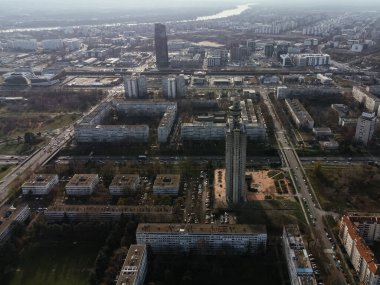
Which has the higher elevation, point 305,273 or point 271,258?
point 305,273

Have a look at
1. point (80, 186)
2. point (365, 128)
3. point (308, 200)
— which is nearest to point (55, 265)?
point (80, 186)

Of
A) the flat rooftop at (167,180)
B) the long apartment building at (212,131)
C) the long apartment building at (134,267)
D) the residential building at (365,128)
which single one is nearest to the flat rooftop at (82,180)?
the flat rooftop at (167,180)

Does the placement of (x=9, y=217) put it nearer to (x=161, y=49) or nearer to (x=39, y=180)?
(x=39, y=180)

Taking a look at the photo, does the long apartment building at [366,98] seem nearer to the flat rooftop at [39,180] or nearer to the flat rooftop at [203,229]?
the flat rooftop at [203,229]

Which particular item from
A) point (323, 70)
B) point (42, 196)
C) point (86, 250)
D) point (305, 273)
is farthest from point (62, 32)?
point (305, 273)

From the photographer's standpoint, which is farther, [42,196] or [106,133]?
[106,133]

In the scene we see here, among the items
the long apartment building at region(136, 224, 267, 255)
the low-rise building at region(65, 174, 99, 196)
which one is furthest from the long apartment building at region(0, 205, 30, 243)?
the long apartment building at region(136, 224, 267, 255)

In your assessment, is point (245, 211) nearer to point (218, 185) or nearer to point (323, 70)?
point (218, 185)
